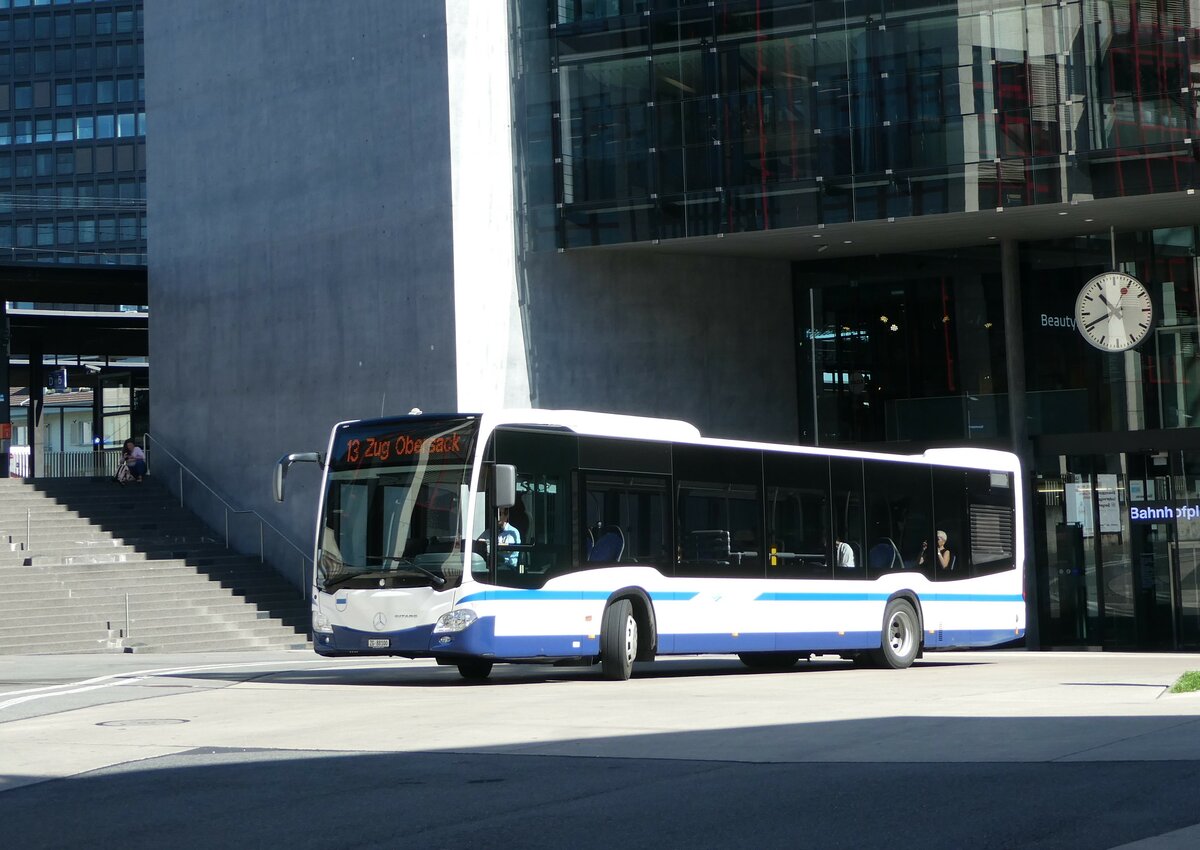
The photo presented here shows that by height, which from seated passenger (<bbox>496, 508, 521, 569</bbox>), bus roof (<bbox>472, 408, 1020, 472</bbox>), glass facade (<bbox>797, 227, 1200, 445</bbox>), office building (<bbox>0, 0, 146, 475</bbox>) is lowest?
seated passenger (<bbox>496, 508, 521, 569</bbox>)

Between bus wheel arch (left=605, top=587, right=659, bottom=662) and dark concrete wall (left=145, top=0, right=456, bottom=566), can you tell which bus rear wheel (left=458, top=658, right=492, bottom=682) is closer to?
bus wheel arch (left=605, top=587, right=659, bottom=662)

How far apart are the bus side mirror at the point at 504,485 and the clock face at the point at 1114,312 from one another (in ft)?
63.4

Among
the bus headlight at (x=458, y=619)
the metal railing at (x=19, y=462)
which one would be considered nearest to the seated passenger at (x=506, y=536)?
the bus headlight at (x=458, y=619)

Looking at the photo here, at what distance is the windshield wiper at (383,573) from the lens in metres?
17.8

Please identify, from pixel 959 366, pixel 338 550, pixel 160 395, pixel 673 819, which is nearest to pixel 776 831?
pixel 673 819

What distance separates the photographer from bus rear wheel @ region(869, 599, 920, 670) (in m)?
22.6

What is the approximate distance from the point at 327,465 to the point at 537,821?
36.7 ft

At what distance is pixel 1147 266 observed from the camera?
33.2 meters

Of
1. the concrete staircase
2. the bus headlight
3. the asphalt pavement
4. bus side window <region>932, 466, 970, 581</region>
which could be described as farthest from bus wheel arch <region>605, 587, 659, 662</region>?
the concrete staircase

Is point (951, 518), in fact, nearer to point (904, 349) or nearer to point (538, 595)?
point (538, 595)

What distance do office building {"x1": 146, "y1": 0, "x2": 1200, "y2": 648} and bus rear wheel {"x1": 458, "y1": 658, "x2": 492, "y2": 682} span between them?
1111cm

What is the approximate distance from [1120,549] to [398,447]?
1942 cm

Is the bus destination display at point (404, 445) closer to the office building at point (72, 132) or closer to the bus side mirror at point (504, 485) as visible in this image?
the bus side mirror at point (504, 485)

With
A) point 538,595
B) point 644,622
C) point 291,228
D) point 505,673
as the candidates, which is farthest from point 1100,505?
point 538,595
